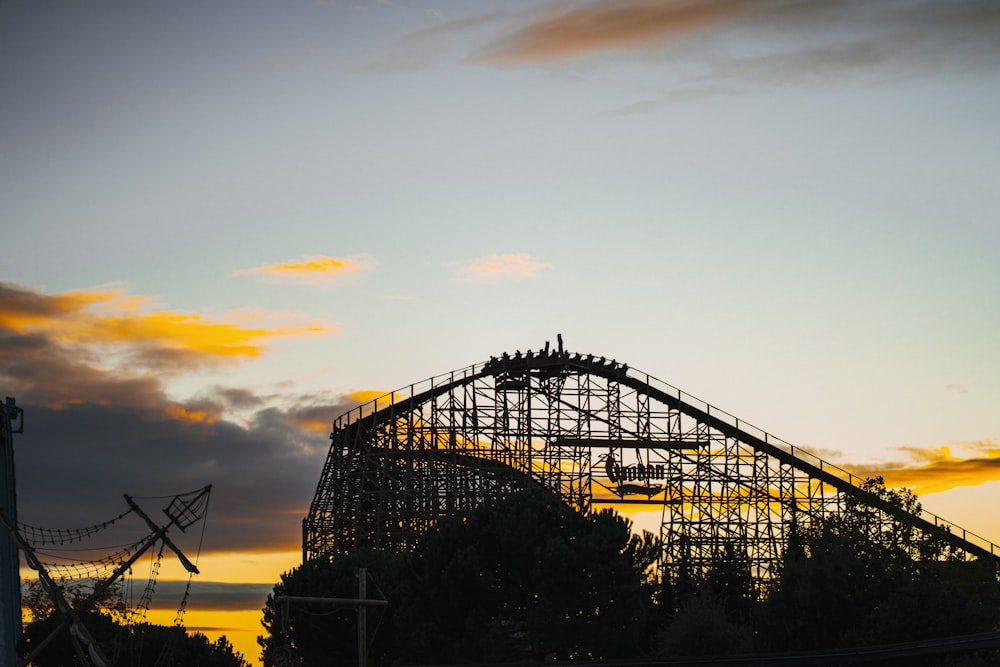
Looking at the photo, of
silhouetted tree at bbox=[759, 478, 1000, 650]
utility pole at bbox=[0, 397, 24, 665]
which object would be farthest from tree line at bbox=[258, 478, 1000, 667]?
utility pole at bbox=[0, 397, 24, 665]

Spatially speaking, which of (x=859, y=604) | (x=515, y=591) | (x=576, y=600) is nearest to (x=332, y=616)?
(x=515, y=591)

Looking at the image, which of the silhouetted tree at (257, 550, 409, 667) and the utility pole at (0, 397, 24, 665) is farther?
the silhouetted tree at (257, 550, 409, 667)

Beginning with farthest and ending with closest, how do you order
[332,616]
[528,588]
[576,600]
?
[332,616] → [528,588] → [576,600]

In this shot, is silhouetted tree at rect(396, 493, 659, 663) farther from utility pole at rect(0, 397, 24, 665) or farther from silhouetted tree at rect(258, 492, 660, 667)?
utility pole at rect(0, 397, 24, 665)

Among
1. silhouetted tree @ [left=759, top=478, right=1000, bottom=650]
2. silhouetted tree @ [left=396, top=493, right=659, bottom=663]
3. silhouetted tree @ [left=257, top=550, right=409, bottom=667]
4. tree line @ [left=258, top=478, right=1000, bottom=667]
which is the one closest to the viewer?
silhouetted tree @ [left=759, top=478, right=1000, bottom=650]

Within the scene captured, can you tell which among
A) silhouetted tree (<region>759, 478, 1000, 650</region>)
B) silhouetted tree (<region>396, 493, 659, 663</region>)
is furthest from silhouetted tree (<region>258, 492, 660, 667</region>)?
silhouetted tree (<region>759, 478, 1000, 650</region>)

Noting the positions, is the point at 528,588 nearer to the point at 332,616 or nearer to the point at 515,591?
the point at 515,591

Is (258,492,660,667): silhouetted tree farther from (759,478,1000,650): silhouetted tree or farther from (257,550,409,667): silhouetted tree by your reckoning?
(759,478,1000,650): silhouetted tree

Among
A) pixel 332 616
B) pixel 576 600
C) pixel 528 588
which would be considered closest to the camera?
pixel 576 600

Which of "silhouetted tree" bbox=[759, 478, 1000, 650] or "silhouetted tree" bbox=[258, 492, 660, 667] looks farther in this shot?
"silhouetted tree" bbox=[258, 492, 660, 667]

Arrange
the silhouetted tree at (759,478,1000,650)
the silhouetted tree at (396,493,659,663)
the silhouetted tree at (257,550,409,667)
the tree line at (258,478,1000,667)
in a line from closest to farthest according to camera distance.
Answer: the silhouetted tree at (759,478,1000,650) < the tree line at (258,478,1000,667) < the silhouetted tree at (396,493,659,663) < the silhouetted tree at (257,550,409,667)

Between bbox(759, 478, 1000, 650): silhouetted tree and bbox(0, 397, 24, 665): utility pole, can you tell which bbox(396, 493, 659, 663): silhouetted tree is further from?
bbox(0, 397, 24, 665): utility pole

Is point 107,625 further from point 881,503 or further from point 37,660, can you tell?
A: point 881,503

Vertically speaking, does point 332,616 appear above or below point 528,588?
below
